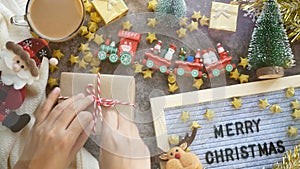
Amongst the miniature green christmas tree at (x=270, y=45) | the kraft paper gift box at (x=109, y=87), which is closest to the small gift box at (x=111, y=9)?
the kraft paper gift box at (x=109, y=87)

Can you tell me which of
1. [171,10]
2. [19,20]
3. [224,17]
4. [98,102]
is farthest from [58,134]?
[224,17]

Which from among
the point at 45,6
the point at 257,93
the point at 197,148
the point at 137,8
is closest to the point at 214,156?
the point at 197,148

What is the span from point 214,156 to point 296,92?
0.92 feet

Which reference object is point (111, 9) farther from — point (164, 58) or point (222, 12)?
point (222, 12)

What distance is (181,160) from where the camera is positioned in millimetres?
1114

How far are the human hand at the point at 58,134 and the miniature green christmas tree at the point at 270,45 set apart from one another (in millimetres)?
444

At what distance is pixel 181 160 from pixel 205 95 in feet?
0.60

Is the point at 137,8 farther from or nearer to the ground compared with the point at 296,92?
farther from the ground

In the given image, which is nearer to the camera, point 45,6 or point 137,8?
point 45,6

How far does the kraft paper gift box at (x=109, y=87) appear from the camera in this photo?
1139 mm

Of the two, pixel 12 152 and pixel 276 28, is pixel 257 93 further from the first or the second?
pixel 12 152

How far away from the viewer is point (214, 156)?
117 centimetres

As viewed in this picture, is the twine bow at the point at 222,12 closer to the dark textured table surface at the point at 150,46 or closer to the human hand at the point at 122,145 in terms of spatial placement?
the dark textured table surface at the point at 150,46

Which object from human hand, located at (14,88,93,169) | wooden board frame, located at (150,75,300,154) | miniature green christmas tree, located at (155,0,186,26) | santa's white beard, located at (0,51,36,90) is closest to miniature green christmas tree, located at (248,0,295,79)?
wooden board frame, located at (150,75,300,154)
